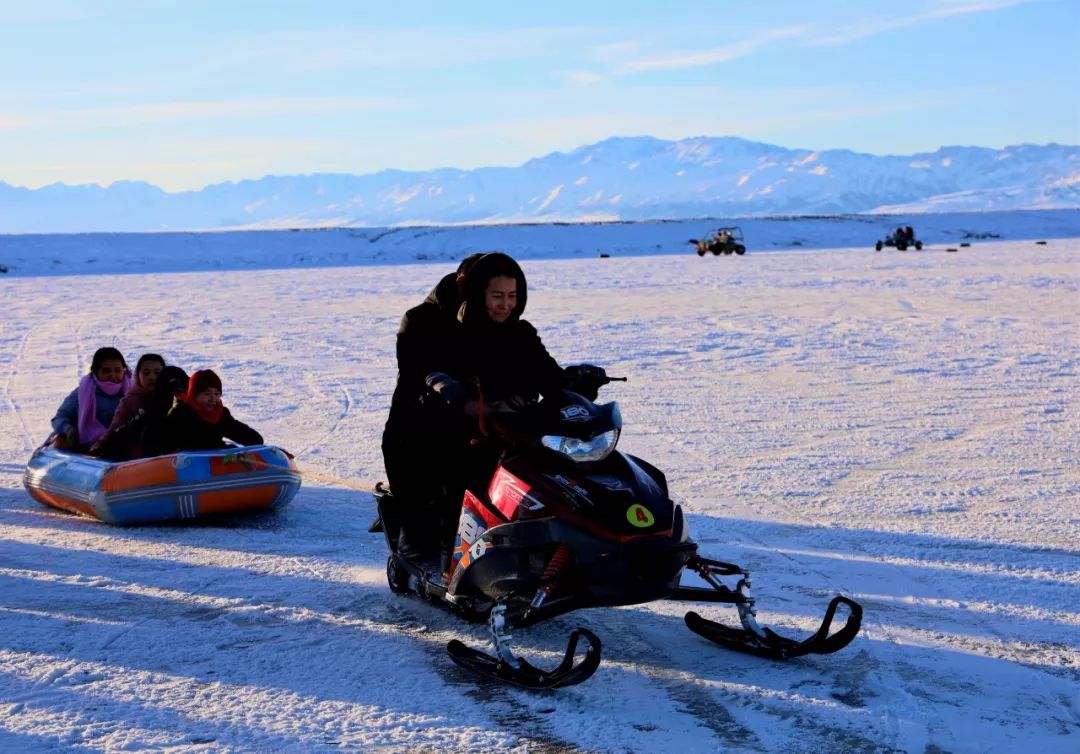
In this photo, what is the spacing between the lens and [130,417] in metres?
7.40

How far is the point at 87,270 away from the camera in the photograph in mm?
42844

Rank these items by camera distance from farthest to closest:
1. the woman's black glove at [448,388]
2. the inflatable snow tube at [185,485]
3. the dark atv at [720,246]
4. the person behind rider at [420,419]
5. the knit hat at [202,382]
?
the dark atv at [720,246] → the knit hat at [202,382] → the inflatable snow tube at [185,485] → the person behind rider at [420,419] → the woman's black glove at [448,388]

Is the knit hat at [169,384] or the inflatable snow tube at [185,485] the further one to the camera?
the knit hat at [169,384]

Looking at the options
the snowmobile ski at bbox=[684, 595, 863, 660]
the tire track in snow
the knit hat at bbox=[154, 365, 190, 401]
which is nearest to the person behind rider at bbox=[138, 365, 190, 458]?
the knit hat at bbox=[154, 365, 190, 401]

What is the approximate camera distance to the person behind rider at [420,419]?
4.84 meters

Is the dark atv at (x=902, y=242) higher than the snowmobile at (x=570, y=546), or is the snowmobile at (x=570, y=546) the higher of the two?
the dark atv at (x=902, y=242)

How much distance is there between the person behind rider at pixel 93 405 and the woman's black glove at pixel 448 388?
385 cm

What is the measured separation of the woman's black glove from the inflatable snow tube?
2573 mm

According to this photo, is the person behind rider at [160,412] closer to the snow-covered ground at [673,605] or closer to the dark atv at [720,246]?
the snow-covered ground at [673,605]

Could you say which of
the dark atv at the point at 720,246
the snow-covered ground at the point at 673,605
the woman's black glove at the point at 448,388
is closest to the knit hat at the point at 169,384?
the snow-covered ground at the point at 673,605

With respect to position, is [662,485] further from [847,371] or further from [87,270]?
[87,270]

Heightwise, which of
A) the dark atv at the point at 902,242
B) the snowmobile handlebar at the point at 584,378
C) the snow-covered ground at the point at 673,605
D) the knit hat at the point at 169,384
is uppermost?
the dark atv at the point at 902,242

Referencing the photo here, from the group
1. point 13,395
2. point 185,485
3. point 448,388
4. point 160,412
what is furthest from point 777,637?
point 13,395

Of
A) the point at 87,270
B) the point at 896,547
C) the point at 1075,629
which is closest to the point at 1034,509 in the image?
the point at 896,547
